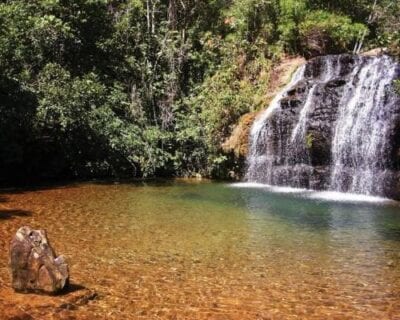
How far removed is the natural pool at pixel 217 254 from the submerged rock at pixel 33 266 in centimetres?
19

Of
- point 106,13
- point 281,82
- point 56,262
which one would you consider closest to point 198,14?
point 106,13

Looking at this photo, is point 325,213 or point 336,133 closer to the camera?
point 325,213

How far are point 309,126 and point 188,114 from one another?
255 inches

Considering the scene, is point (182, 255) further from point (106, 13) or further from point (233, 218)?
point (106, 13)

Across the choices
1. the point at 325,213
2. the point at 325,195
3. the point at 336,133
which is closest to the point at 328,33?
the point at 336,133

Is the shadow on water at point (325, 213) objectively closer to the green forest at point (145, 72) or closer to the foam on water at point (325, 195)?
the foam on water at point (325, 195)

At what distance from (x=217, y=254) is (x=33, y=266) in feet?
11.1

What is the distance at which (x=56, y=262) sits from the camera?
20.4 feet

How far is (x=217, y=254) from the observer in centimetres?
854

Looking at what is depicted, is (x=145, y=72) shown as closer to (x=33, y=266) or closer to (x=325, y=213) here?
(x=325, y=213)

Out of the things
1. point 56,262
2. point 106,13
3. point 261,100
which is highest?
point 106,13

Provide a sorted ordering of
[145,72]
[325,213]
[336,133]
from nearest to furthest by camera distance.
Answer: [325,213] < [336,133] < [145,72]

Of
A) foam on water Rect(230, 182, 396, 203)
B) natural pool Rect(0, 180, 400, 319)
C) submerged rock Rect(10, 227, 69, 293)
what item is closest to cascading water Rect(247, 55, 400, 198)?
foam on water Rect(230, 182, 396, 203)

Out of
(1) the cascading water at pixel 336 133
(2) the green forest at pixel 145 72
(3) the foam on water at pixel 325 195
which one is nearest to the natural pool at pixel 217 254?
(3) the foam on water at pixel 325 195
